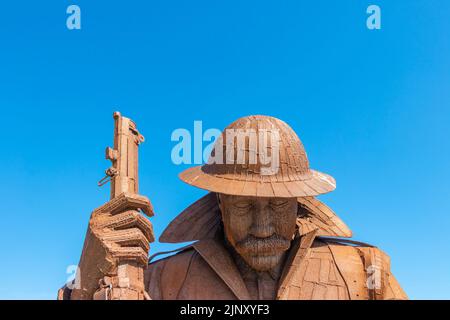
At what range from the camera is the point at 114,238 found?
4.99 m

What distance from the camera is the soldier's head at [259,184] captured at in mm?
5434

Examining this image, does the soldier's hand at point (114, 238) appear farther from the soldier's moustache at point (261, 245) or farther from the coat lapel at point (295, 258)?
the coat lapel at point (295, 258)

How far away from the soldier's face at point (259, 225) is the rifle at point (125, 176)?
3.17 feet

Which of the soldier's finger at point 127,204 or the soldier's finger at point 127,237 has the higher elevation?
the soldier's finger at point 127,204

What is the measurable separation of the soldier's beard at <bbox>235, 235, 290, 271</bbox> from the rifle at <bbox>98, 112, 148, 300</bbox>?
3.46 feet

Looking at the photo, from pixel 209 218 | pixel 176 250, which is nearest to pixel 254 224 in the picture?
pixel 209 218

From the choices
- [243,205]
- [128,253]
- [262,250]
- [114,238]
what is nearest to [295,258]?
[262,250]

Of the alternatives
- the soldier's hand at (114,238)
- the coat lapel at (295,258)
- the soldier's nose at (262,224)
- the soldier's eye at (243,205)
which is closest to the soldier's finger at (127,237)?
the soldier's hand at (114,238)

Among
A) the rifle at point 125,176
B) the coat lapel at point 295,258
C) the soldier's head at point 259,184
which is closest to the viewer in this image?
the rifle at point 125,176

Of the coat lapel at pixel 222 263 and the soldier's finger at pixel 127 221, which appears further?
the coat lapel at pixel 222 263

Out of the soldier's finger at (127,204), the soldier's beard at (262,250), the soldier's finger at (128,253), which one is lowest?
the soldier's finger at (128,253)

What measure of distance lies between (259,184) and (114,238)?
4.73 feet

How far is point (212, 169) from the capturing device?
576cm
